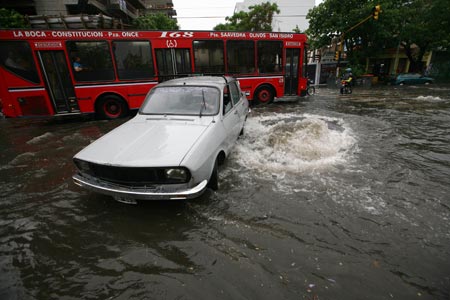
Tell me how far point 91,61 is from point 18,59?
2113 mm

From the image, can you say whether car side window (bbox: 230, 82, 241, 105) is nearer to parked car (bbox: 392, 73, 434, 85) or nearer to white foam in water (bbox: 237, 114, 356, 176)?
white foam in water (bbox: 237, 114, 356, 176)

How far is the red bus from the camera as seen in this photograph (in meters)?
7.69

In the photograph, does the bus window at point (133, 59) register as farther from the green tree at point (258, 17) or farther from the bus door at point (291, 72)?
the green tree at point (258, 17)

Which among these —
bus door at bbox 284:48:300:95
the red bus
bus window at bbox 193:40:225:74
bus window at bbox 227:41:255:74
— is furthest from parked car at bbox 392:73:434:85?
bus window at bbox 193:40:225:74

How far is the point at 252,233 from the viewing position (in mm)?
2932

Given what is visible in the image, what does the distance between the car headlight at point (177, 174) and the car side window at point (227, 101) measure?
1797 mm

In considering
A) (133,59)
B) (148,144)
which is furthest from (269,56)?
(148,144)

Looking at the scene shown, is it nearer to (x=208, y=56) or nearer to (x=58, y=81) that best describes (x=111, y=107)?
(x=58, y=81)

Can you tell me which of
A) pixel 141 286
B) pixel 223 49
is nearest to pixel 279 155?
pixel 141 286

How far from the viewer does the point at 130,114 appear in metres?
9.66

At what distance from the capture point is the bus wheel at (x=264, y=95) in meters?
11.0

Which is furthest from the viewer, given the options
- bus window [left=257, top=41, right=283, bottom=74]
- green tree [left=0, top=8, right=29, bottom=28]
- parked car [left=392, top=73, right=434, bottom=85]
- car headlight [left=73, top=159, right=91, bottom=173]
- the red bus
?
parked car [left=392, top=73, right=434, bottom=85]

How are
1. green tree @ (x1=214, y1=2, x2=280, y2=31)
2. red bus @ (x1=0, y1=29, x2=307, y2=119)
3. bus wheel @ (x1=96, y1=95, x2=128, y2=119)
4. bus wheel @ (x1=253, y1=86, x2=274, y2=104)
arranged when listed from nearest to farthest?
red bus @ (x1=0, y1=29, x2=307, y2=119), bus wheel @ (x1=96, y1=95, x2=128, y2=119), bus wheel @ (x1=253, y1=86, x2=274, y2=104), green tree @ (x1=214, y1=2, x2=280, y2=31)

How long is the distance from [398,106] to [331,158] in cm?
890
